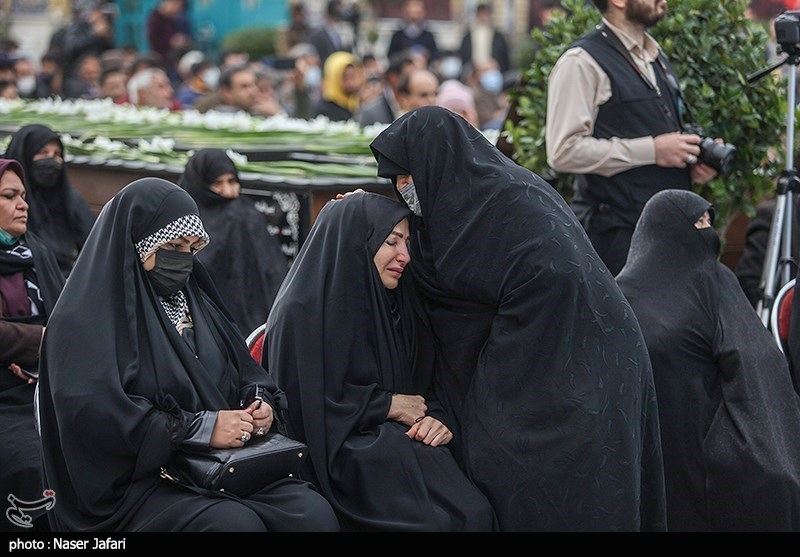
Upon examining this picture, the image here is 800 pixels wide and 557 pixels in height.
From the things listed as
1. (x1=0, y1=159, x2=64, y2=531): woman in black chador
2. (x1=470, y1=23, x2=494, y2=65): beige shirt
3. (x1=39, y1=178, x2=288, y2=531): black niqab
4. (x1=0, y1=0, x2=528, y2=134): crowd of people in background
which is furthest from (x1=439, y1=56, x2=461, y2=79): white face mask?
(x1=39, y1=178, x2=288, y2=531): black niqab

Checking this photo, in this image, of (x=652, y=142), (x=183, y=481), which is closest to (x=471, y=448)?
(x=183, y=481)

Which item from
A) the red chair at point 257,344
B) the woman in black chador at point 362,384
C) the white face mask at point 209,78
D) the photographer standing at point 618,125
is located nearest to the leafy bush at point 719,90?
the photographer standing at point 618,125

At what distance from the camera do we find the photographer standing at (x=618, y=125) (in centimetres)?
525

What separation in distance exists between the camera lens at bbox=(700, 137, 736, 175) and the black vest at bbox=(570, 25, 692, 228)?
17 cm

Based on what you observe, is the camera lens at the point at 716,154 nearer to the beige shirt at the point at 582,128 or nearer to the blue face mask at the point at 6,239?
the beige shirt at the point at 582,128

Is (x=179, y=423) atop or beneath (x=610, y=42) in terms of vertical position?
beneath

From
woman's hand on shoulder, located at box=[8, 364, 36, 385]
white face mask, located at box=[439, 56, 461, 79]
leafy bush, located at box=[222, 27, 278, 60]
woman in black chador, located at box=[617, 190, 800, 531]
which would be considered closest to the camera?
woman in black chador, located at box=[617, 190, 800, 531]

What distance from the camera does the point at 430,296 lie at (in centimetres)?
390

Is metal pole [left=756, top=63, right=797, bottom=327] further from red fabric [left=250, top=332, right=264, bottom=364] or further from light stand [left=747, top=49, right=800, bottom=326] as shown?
red fabric [left=250, top=332, right=264, bottom=364]

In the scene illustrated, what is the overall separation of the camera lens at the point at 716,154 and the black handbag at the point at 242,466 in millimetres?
2323

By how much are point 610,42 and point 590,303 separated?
6.45 feet

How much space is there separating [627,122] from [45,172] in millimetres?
2624

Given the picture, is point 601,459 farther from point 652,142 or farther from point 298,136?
point 298,136

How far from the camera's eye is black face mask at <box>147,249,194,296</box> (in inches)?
148
